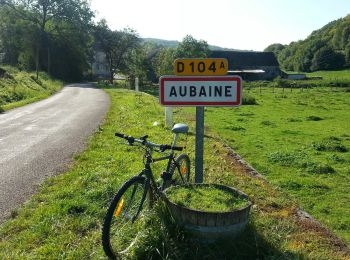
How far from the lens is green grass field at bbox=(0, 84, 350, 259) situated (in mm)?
3877

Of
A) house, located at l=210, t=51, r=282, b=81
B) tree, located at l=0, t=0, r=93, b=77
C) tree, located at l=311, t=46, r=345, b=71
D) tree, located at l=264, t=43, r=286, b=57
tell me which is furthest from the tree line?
tree, located at l=264, t=43, r=286, b=57

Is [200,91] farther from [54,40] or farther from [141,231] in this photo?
[54,40]

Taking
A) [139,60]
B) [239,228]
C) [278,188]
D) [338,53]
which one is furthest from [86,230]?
[338,53]

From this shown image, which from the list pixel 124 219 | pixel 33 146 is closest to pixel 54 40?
pixel 33 146

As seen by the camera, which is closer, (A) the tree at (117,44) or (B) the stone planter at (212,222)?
(B) the stone planter at (212,222)

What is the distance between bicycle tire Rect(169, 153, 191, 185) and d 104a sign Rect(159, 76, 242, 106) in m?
0.92

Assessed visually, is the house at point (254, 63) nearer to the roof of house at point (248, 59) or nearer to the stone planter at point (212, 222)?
the roof of house at point (248, 59)

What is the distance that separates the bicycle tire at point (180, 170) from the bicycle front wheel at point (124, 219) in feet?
2.71

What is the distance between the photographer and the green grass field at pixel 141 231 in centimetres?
388

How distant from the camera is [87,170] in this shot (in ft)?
25.1

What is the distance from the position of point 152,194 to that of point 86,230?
3.30 ft

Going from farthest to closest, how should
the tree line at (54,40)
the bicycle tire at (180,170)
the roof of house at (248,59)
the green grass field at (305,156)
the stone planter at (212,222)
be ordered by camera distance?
the roof of house at (248,59)
the tree line at (54,40)
the green grass field at (305,156)
the bicycle tire at (180,170)
the stone planter at (212,222)

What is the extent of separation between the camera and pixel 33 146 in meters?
10.5

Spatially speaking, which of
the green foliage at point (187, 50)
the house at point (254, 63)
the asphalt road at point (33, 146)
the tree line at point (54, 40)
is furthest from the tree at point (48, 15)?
the asphalt road at point (33, 146)
